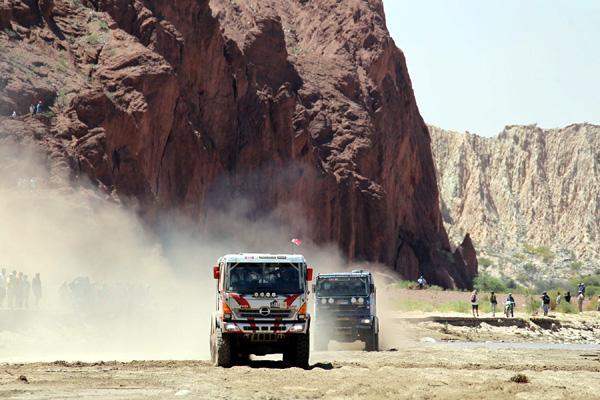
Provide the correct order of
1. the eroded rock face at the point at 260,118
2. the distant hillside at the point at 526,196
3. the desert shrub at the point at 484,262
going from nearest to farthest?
the eroded rock face at the point at 260,118 < the desert shrub at the point at 484,262 < the distant hillside at the point at 526,196

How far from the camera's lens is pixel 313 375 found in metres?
16.2

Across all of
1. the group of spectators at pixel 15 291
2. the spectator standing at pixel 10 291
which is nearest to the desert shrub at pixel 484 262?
the group of spectators at pixel 15 291

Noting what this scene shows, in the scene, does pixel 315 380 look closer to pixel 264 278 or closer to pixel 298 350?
pixel 298 350

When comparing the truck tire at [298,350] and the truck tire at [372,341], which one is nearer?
the truck tire at [298,350]

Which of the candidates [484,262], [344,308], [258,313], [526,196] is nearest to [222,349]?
[258,313]

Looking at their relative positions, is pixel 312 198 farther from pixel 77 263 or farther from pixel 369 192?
pixel 77 263

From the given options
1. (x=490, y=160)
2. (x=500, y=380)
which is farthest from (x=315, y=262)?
(x=490, y=160)

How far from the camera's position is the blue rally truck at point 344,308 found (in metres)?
24.4

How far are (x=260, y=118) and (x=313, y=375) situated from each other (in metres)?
45.8

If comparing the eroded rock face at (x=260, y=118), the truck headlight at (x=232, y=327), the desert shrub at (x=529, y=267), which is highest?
the eroded rock face at (x=260, y=118)

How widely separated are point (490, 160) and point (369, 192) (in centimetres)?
7696

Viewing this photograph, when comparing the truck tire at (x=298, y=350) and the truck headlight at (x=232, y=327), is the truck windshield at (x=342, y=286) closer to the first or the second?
the truck tire at (x=298, y=350)

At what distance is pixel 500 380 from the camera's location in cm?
1570

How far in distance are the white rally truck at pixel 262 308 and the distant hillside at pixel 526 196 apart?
10756 cm
